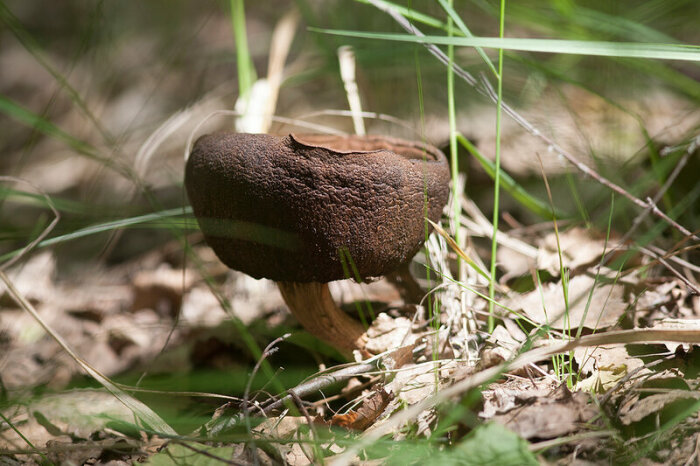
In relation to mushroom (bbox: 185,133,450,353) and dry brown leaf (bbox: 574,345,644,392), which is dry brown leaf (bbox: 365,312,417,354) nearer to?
mushroom (bbox: 185,133,450,353)

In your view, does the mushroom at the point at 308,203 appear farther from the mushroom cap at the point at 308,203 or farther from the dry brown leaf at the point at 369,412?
the dry brown leaf at the point at 369,412

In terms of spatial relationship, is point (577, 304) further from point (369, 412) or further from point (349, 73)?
point (349, 73)

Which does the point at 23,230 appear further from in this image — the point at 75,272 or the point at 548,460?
the point at 548,460

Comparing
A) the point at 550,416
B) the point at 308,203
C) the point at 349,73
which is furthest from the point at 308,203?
the point at 349,73

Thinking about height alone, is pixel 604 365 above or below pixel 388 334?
above

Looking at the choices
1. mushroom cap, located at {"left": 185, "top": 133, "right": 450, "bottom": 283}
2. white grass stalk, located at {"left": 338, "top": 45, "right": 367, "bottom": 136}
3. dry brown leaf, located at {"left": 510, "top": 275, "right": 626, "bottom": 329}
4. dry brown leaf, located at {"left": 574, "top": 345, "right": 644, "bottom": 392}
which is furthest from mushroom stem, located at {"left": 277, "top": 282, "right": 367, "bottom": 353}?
white grass stalk, located at {"left": 338, "top": 45, "right": 367, "bottom": 136}

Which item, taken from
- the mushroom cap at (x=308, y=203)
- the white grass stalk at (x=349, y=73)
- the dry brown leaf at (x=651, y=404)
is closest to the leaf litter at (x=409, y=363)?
the dry brown leaf at (x=651, y=404)

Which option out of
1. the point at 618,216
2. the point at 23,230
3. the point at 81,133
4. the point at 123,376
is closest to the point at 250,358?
the point at 123,376
